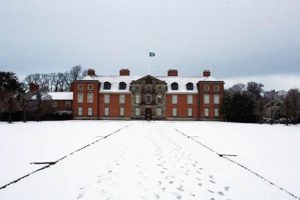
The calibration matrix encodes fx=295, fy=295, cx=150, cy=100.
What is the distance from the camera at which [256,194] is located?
5191 millimetres

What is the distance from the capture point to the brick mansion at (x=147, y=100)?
52688 millimetres

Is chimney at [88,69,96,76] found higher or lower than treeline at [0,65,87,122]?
higher

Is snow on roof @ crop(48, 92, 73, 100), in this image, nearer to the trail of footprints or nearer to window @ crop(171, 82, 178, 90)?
window @ crop(171, 82, 178, 90)

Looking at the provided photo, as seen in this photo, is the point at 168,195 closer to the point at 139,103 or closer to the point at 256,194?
the point at 256,194

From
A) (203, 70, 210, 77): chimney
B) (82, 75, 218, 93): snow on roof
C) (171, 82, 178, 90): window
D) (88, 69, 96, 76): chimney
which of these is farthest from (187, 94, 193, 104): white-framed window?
(88, 69, 96, 76): chimney

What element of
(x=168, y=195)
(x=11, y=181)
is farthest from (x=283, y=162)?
(x=11, y=181)

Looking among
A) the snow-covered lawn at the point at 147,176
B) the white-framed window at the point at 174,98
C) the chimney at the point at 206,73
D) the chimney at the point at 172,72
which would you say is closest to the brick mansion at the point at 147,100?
the white-framed window at the point at 174,98

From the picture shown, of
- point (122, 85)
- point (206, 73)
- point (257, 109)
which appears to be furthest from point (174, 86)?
point (257, 109)

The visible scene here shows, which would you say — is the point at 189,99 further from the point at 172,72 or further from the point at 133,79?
the point at 133,79

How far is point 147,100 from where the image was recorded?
53625 mm

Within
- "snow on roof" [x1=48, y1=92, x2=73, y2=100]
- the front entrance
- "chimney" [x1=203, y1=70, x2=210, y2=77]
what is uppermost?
"chimney" [x1=203, y1=70, x2=210, y2=77]

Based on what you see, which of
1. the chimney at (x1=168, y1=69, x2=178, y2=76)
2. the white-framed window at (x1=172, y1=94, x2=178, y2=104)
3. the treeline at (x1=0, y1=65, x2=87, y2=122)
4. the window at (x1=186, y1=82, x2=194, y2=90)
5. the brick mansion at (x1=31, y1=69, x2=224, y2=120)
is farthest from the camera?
the chimney at (x1=168, y1=69, x2=178, y2=76)

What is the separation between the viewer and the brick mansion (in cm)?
5269

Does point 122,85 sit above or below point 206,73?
below
